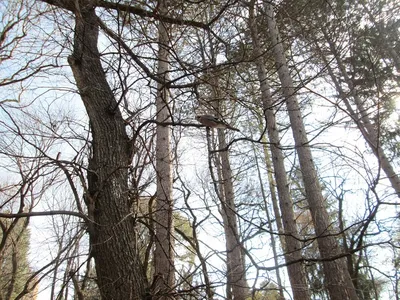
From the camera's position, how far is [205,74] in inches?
74.3

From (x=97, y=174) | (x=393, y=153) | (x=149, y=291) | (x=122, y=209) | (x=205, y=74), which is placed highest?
(x=393, y=153)

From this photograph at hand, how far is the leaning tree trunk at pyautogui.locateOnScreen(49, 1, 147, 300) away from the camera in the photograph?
4.86 feet

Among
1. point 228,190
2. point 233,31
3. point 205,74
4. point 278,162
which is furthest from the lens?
point 228,190

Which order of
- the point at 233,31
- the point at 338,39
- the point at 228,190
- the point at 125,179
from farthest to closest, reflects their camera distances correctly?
the point at 228,190 < the point at 233,31 < the point at 125,179 < the point at 338,39

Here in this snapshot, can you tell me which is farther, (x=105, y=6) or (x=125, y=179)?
(x=105, y=6)

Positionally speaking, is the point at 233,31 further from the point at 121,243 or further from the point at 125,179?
the point at 121,243

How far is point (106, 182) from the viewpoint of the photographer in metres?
1.66

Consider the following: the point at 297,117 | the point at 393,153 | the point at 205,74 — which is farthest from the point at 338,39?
the point at 393,153

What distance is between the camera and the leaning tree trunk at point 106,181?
148cm

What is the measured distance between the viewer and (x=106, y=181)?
5.43 feet

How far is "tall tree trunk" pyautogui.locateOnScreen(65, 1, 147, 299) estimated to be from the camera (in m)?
1.48

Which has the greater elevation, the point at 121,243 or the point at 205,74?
the point at 205,74

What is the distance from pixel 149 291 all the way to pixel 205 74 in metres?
1.29

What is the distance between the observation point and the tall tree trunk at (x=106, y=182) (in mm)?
1482
